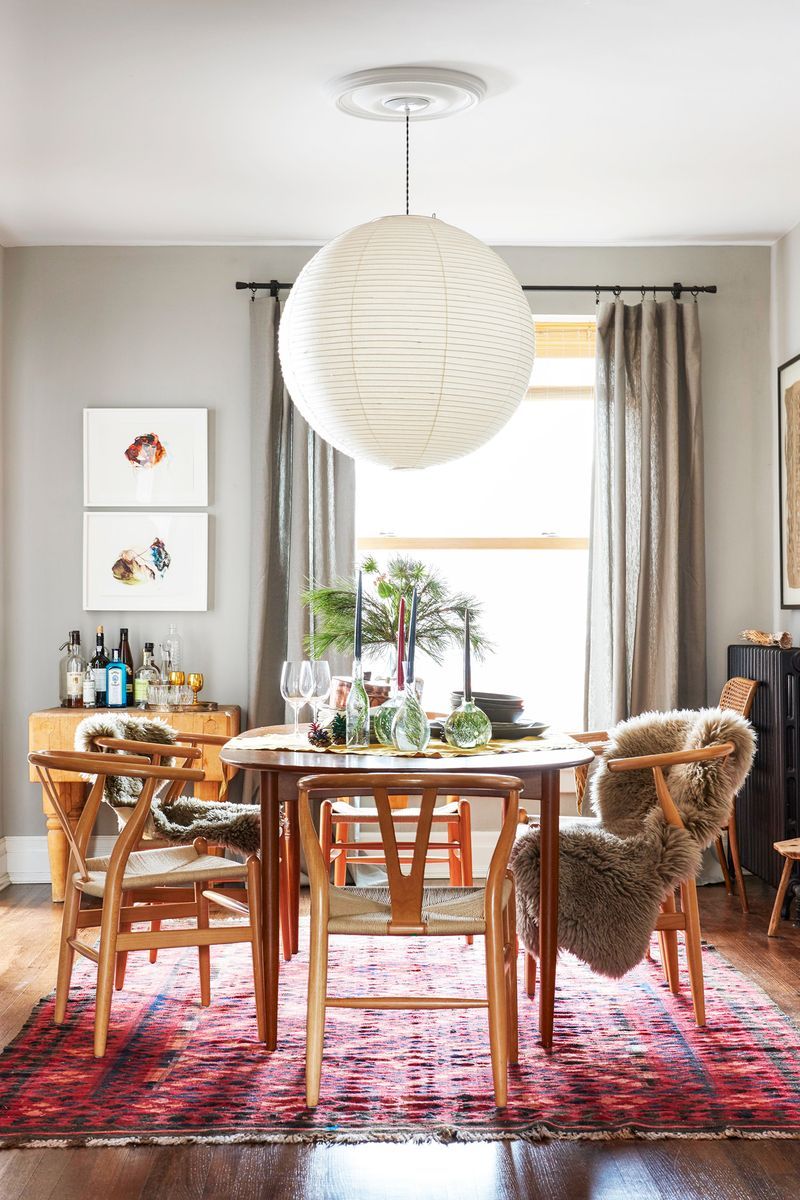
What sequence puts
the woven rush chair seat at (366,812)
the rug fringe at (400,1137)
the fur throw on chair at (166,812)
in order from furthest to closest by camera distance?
the woven rush chair seat at (366,812), the fur throw on chair at (166,812), the rug fringe at (400,1137)

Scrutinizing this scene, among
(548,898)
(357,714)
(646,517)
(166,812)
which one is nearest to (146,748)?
(166,812)

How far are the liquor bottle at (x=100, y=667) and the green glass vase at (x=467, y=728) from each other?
224 centimetres

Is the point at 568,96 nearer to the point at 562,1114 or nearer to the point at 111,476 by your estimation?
the point at 111,476

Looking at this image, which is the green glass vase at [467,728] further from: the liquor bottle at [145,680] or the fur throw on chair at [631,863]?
the liquor bottle at [145,680]

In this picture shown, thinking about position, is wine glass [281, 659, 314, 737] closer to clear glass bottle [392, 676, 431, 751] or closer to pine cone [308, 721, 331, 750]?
pine cone [308, 721, 331, 750]

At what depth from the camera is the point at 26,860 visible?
5.04 meters

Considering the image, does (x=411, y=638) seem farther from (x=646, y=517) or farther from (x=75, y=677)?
(x=75, y=677)

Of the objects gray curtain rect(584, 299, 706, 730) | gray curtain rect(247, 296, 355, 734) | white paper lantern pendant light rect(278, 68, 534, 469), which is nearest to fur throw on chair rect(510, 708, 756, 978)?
white paper lantern pendant light rect(278, 68, 534, 469)

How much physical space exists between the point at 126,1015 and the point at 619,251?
3.69 m

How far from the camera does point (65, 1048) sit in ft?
9.76

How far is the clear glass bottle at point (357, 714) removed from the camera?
311cm

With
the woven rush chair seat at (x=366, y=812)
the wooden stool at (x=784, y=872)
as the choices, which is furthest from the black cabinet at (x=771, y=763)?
the woven rush chair seat at (x=366, y=812)

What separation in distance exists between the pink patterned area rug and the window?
186 cm

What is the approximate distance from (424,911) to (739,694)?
7.55 ft
